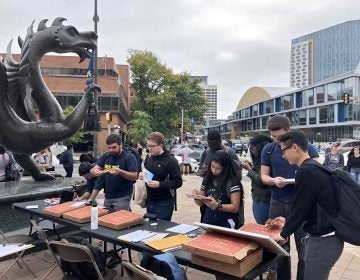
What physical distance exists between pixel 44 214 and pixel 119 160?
1217 millimetres

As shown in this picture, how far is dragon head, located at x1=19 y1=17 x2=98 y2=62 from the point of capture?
23.1 ft

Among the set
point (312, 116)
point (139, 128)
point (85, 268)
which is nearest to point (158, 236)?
point (85, 268)

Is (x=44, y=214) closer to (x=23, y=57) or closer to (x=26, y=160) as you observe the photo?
(x=26, y=160)

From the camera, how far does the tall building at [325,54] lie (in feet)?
409

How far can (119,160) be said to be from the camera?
514 centimetres

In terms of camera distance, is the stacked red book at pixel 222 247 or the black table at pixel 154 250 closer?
the stacked red book at pixel 222 247

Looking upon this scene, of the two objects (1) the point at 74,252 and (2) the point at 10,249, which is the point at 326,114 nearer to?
(2) the point at 10,249

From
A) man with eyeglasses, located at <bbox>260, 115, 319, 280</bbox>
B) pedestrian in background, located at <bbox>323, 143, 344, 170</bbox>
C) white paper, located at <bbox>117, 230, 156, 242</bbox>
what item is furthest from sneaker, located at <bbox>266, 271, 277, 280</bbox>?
pedestrian in background, located at <bbox>323, 143, 344, 170</bbox>

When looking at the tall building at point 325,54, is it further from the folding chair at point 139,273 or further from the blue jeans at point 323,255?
the folding chair at point 139,273

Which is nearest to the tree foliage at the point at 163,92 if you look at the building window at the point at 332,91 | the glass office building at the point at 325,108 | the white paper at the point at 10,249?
the glass office building at the point at 325,108

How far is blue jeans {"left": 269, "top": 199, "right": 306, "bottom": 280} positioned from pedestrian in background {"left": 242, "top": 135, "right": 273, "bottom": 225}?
34 cm

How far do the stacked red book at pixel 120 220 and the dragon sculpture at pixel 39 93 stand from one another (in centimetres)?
325

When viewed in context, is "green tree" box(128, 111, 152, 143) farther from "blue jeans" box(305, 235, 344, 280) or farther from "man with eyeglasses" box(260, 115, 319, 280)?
"blue jeans" box(305, 235, 344, 280)

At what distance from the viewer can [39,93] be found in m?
7.21
